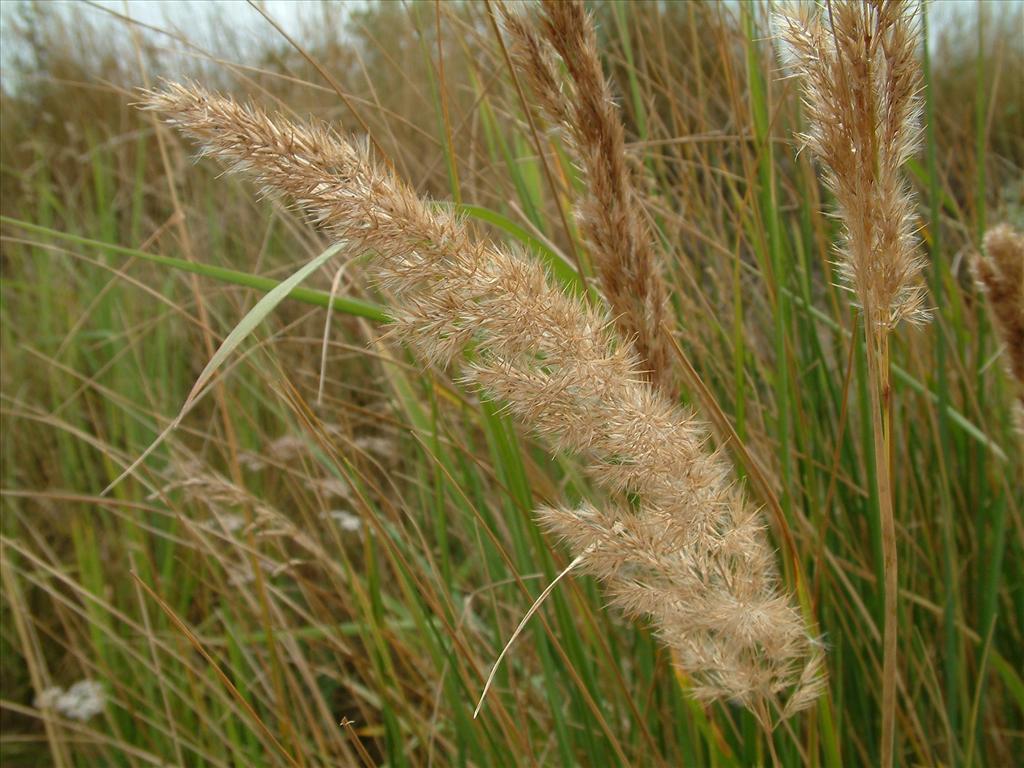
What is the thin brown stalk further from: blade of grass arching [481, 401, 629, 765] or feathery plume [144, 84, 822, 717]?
blade of grass arching [481, 401, 629, 765]

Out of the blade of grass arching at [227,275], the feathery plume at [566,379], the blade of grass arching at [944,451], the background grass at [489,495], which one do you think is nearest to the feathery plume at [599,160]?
the feathery plume at [566,379]

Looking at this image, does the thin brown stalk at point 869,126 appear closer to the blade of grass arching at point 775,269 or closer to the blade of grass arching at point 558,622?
the blade of grass arching at point 775,269

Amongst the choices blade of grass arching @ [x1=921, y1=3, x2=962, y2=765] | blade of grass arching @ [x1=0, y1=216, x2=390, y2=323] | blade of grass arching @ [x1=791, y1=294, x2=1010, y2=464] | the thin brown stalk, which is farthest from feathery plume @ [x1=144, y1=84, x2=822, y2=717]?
blade of grass arching @ [x1=791, y1=294, x2=1010, y2=464]

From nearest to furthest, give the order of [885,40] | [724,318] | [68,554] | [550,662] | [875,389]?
[885,40] → [875,389] → [550,662] → [724,318] → [68,554]

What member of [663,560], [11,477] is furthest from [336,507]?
[663,560]

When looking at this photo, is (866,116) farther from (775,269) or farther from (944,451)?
(944,451)

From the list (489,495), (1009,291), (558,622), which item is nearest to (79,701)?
(489,495)

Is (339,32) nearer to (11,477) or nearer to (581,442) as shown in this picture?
(11,477)
